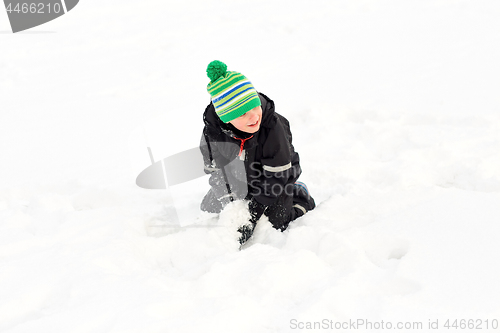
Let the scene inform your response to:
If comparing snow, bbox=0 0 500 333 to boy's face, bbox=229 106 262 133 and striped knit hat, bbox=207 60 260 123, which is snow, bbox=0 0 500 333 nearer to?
boy's face, bbox=229 106 262 133

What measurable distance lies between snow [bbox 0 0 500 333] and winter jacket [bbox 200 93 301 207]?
156 mm

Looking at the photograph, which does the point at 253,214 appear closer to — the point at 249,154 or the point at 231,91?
the point at 249,154

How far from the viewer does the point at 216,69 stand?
1666mm

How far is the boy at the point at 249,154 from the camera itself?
1.70 metres

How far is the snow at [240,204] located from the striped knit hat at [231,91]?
608mm

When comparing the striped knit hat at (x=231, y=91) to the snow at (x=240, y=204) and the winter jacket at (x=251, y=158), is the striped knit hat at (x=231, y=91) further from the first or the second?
the snow at (x=240, y=204)

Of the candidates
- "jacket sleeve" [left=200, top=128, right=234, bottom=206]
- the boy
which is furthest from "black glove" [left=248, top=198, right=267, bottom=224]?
"jacket sleeve" [left=200, top=128, right=234, bottom=206]

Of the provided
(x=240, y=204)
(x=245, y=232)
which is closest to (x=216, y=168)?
(x=240, y=204)

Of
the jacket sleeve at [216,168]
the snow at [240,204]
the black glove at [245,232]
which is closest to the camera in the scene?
the snow at [240,204]

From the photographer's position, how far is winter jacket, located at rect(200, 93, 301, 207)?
186 cm

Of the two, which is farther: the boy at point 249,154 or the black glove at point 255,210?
the black glove at point 255,210

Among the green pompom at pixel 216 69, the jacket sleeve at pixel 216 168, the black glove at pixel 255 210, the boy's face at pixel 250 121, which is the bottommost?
the black glove at pixel 255 210

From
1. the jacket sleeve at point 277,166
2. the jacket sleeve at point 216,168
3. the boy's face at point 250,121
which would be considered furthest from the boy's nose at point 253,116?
the jacket sleeve at point 216,168

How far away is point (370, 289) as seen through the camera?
1288 mm
